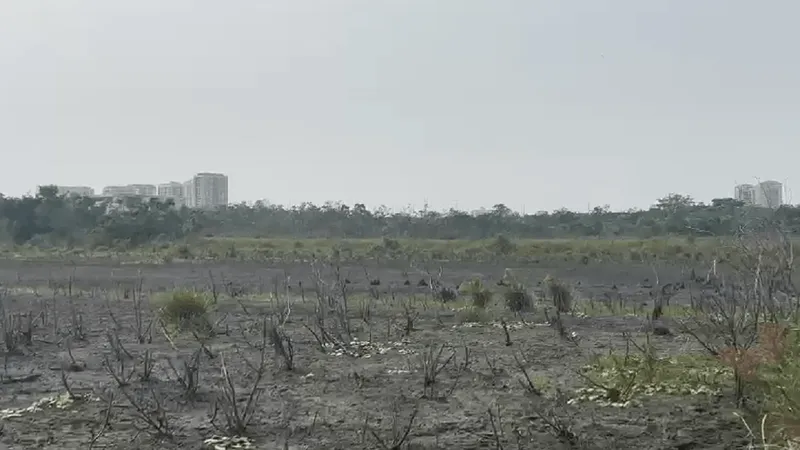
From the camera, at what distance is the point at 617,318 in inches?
672

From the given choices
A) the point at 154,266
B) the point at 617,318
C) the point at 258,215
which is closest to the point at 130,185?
the point at 258,215

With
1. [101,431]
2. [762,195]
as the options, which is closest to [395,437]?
[101,431]

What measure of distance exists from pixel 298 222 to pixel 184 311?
64720mm

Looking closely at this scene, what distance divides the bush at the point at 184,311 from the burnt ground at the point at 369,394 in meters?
0.31

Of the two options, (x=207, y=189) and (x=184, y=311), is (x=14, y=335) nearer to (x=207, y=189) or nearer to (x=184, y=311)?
(x=184, y=311)

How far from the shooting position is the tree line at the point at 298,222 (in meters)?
61.7

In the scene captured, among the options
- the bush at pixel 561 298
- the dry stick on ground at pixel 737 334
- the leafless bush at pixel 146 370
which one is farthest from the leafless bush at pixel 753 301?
the bush at pixel 561 298

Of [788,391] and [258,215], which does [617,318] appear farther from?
[258,215]

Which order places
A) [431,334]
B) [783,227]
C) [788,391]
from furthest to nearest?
[431,334] → [783,227] → [788,391]

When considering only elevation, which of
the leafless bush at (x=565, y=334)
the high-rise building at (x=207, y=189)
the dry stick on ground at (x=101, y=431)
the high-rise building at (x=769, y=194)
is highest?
the high-rise building at (x=207, y=189)

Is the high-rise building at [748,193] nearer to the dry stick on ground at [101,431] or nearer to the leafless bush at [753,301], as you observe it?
the leafless bush at [753,301]

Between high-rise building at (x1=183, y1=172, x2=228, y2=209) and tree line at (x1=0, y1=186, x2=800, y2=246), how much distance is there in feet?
170

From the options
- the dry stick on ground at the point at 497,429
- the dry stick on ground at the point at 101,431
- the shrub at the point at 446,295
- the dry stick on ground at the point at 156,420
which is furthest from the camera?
the shrub at the point at 446,295

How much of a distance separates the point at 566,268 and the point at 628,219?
139 ft
